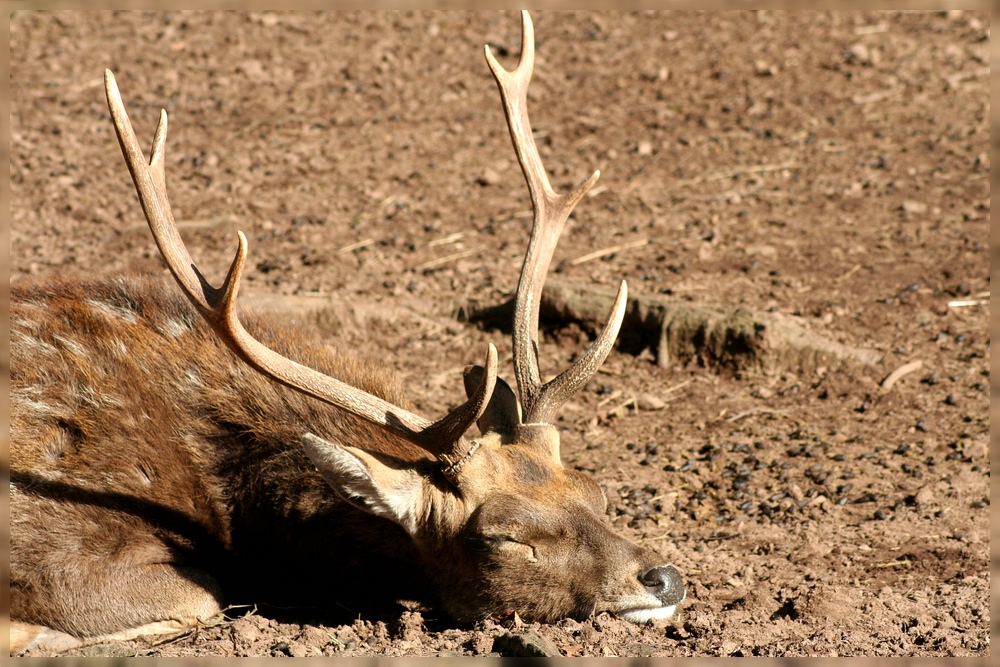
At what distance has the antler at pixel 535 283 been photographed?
4.82 metres

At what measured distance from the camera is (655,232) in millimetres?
8352

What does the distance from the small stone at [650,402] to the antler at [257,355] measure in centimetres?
239

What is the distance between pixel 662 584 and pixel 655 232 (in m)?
4.32

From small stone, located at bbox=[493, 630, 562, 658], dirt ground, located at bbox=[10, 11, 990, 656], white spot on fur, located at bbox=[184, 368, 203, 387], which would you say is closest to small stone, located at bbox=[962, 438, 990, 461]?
dirt ground, located at bbox=[10, 11, 990, 656]

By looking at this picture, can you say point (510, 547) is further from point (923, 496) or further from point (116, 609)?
point (923, 496)

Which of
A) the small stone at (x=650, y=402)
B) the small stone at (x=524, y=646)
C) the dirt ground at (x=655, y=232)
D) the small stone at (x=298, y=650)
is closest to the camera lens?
the small stone at (x=524, y=646)

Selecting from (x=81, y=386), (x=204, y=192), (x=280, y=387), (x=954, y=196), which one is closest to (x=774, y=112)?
(x=954, y=196)

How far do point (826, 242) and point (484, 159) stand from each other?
319 centimetres

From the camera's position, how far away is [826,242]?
799 centimetres

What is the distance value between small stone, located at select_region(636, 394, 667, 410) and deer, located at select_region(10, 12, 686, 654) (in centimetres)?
181

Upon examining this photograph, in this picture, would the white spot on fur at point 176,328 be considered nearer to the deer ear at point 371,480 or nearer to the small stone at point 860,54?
the deer ear at point 371,480

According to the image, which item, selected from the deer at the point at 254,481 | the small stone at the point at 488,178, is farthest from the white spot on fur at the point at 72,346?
the small stone at the point at 488,178

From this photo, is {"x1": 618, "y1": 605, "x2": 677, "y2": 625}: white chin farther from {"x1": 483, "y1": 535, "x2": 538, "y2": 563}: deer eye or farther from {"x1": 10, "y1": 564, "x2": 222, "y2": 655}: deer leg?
{"x1": 10, "y1": 564, "x2": 222, "y2": 655}: deer leg

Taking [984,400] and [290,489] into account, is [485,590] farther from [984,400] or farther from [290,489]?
[984,400]
